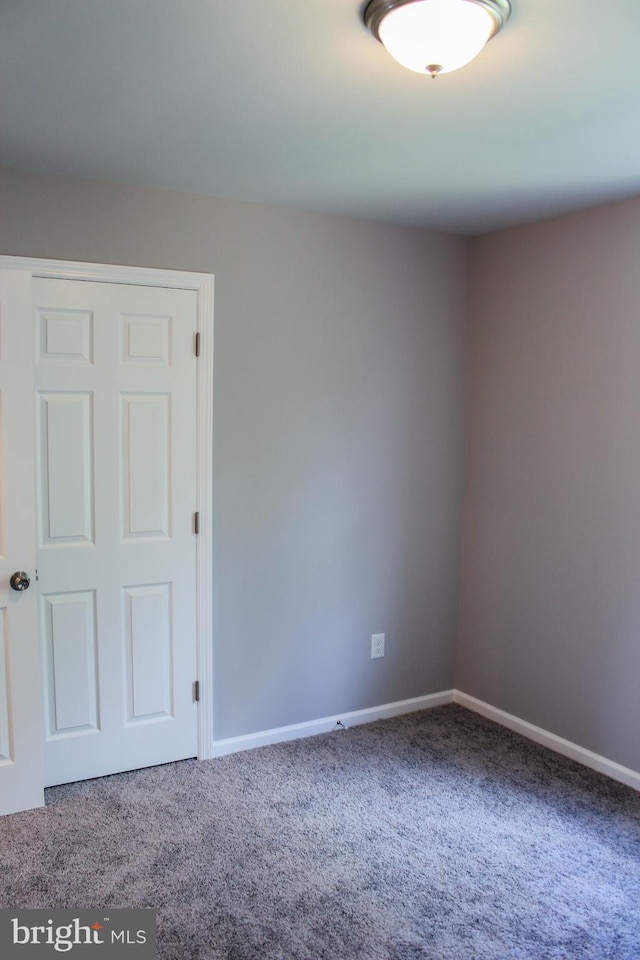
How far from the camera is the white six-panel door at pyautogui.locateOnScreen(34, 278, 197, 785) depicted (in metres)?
2.83

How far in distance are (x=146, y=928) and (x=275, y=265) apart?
2.51m

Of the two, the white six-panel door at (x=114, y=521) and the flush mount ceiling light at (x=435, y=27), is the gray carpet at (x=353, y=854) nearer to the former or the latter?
the white six-panel door at (x=114, y=521)

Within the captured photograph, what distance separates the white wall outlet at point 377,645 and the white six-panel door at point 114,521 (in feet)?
3.08

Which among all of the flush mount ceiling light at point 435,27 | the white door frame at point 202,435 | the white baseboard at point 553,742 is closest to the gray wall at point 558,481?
the white baseboard at point 553,742

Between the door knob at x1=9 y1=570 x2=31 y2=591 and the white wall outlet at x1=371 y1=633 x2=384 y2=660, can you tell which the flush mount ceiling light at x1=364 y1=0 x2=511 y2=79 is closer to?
the door knob at x1=9 y1=570 x2=31 y2=591

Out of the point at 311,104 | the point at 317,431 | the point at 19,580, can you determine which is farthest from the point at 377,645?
the point at 311,104

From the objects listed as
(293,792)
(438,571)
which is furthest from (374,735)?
(438,571)

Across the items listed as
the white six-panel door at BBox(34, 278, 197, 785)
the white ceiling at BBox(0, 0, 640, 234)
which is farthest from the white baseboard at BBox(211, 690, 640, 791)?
the white ceiling at BBox(0, 0, 640, 234)

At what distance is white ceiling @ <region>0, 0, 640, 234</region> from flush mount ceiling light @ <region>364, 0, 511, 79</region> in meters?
0.05

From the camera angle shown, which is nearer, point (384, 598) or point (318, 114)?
point (318, 114)

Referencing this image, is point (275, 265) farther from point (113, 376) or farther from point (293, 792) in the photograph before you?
point (293, 792)

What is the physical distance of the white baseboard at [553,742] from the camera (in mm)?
3055

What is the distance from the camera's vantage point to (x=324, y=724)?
139 inches

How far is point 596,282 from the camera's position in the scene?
309 cm
